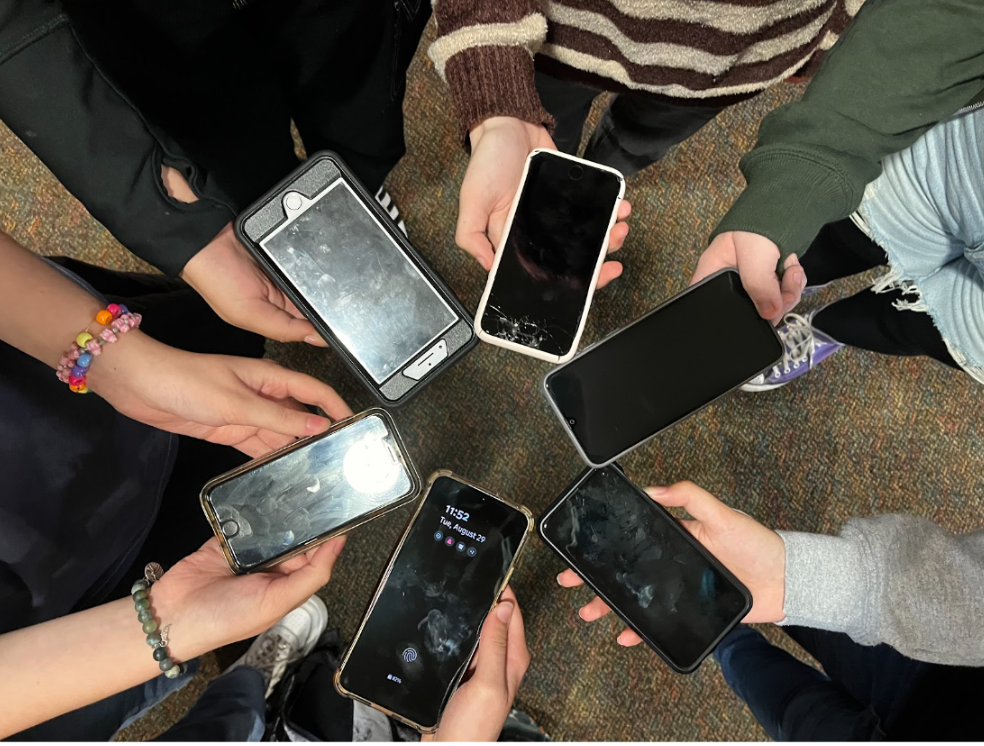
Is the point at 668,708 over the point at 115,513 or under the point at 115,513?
under

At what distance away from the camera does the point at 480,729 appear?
0.65 meters

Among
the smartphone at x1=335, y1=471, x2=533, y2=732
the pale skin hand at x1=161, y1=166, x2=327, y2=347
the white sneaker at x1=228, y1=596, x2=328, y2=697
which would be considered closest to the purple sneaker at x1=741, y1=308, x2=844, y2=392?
the smartphone at x1=335, y1=471, x2=533, y2=732

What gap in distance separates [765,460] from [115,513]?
0.97 m

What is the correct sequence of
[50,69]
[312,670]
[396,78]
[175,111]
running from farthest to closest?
1. [312,670]
2. [396,78]
3. [175,111]
4. [50,69]

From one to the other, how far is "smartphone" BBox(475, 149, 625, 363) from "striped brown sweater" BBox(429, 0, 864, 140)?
9 centimetres

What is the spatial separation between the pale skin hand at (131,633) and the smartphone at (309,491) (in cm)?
A: 3

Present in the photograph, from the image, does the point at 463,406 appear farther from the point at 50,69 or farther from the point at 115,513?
the point at 50,69

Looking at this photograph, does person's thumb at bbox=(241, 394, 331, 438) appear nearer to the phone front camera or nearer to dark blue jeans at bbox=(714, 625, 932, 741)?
the phone front camera

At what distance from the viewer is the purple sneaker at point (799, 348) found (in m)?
0.96

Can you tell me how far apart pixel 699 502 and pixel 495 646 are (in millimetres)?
303

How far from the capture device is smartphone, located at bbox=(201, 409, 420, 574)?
659 mm

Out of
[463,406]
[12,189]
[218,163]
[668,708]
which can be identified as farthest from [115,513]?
[668,708]

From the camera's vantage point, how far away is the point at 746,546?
0.68 m

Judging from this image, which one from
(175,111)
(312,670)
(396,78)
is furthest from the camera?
(312,670)
